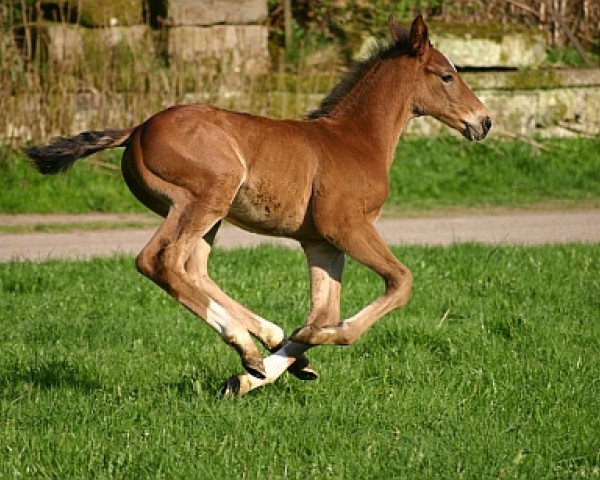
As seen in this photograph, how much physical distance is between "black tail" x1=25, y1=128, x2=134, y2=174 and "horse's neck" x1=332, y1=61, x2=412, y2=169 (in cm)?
130

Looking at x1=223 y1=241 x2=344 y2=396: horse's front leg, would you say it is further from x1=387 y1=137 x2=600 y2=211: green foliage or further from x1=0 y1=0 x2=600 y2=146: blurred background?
x1=0 y1=0 x2=600 y2=146: blurred background

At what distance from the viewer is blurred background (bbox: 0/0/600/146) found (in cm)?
1487

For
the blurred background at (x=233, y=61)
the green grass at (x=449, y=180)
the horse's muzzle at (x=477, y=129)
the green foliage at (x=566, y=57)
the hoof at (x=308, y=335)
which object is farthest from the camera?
the green foliage at (x=566, y=57)

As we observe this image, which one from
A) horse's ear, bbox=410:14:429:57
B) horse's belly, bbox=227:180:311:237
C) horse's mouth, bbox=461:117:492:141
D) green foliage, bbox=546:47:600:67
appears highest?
horse's ear, bbox=410:14:429:57

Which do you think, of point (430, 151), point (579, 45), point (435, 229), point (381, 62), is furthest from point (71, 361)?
point (579, 45)

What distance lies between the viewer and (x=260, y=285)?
977cm

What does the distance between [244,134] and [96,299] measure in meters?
3.18

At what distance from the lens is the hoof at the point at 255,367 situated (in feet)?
20.5

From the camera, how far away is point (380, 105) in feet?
23.2

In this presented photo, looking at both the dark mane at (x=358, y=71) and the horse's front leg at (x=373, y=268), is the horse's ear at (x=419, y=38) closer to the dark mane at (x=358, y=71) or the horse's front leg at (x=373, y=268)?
the dark mane at (x=358, y=71)

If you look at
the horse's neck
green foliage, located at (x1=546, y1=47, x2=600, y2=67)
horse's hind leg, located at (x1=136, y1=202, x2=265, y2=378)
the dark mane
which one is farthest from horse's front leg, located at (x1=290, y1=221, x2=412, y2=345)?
green foliage, located at (x1=546, y1=47, x2=600, y2=67)

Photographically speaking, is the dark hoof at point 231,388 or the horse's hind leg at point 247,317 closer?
the dark hoof at point 231,388

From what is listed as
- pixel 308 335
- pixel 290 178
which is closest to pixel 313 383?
pixel 308 335

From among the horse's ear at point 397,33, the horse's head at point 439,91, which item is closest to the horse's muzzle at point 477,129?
the horse's head at point 439,91
